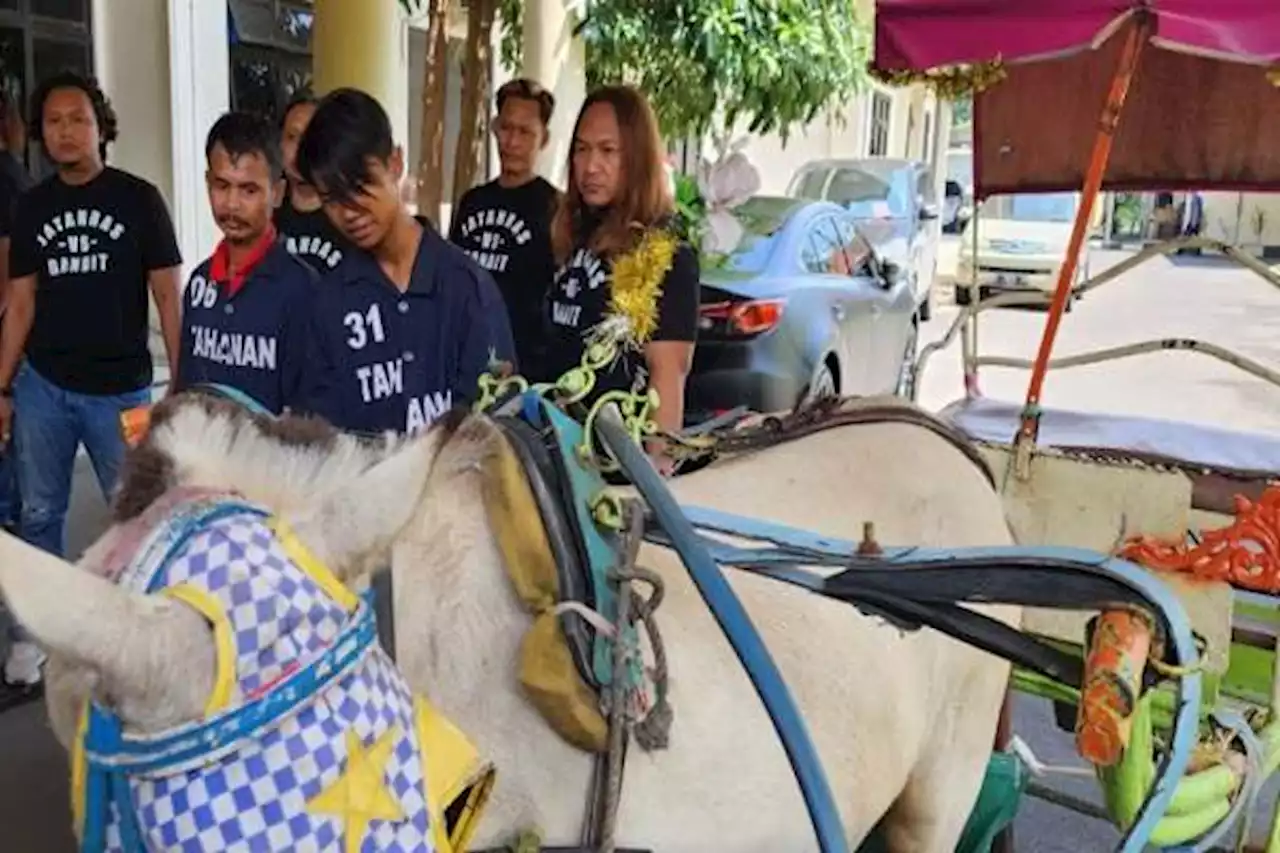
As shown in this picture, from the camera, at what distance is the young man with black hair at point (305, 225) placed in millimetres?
3447

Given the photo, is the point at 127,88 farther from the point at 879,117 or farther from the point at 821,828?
the point at 879,117

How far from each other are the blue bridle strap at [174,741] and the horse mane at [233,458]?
223 mm

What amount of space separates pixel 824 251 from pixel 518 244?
16.8 feet

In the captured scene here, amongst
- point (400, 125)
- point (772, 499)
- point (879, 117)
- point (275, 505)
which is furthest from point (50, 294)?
point (879, 117)

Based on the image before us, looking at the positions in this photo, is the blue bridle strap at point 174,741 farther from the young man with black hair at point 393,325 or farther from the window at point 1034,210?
the window at point 1034,210

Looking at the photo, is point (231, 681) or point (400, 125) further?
point (400, 125)

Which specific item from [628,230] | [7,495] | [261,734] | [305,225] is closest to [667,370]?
[628,230]

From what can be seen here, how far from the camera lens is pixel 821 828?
1.65 meters

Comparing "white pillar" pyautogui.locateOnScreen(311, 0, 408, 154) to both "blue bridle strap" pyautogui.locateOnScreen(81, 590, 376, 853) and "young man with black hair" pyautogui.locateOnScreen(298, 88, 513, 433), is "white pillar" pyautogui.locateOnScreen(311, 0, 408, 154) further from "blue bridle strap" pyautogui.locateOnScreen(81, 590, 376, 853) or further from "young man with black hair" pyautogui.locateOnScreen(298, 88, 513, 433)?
"blue bridle strap" pyautogui.locateOnScreen(81, 590, 376, 853)

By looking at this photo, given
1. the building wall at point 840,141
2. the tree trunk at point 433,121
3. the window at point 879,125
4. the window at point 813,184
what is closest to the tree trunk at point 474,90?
the tree trunk at point 433,121

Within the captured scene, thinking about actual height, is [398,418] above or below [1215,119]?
below

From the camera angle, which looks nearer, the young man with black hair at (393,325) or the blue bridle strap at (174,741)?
the blue bridle strap at (174,741)

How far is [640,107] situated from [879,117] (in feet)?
84.3

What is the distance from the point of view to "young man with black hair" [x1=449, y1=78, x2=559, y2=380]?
388cm
